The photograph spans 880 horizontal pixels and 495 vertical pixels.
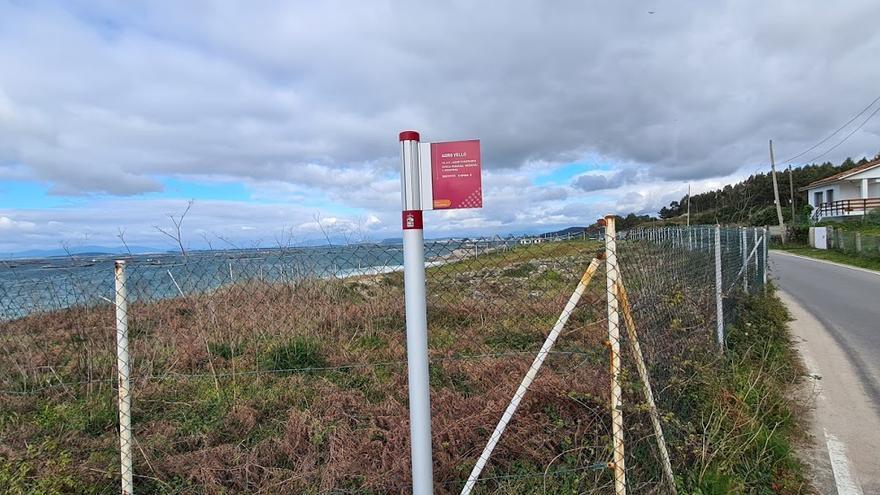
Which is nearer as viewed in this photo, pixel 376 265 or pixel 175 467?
pixel 175 467

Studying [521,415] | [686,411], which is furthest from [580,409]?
[686,411]

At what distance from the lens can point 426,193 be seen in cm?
225

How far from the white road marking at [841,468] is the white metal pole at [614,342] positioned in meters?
1.75

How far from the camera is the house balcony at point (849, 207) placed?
38125 millimetres

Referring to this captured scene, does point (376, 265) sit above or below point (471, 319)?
above

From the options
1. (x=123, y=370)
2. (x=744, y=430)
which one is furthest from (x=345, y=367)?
(x=744, y=430)

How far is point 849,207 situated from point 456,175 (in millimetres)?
48859

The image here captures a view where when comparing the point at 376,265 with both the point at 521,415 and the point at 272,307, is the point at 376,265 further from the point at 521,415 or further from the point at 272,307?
the point at 272,307

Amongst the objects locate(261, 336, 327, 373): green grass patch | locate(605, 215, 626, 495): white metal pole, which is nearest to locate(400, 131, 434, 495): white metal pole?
locate(605, 215, 626, 495): white metal pole

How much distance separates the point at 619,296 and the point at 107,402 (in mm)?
4483

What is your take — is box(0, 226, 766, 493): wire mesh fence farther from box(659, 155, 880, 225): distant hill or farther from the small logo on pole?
box(659, 155, 880, 225): distant hill

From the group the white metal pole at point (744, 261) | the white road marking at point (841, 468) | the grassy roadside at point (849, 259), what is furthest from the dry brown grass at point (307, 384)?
the grassy roadside at point (849, 259)

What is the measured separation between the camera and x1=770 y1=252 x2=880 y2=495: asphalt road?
3.50 m

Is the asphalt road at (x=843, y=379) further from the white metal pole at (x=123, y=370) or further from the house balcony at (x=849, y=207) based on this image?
the house balcony at (x=849, y=207)
